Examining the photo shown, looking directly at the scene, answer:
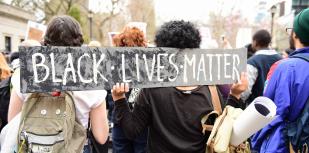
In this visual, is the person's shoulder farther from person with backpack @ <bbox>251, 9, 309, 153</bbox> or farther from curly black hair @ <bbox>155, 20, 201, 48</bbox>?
curly black hair @ <bbox>155, 20, 201, 48</bbox>

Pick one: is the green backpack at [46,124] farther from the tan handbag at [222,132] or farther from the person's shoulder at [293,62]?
the person's shoulder at [293,62]

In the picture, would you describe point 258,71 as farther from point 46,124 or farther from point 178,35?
point 46,124

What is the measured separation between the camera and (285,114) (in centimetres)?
253

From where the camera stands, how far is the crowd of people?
7.71 ft

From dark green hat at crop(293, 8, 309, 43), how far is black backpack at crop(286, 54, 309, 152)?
455 mm

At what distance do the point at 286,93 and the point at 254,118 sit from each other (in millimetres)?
371

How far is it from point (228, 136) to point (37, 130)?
1137 millimetres

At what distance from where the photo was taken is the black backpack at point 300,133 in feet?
8.11

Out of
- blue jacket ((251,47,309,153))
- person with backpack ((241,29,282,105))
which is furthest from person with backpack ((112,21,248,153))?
person with backpack ((241,29,282,105))

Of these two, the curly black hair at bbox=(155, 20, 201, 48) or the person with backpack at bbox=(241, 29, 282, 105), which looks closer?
the curly black hair at bbox=(155, 20, 201, 48)

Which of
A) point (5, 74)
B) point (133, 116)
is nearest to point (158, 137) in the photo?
point (133, 116)

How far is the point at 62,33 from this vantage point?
7.86ft

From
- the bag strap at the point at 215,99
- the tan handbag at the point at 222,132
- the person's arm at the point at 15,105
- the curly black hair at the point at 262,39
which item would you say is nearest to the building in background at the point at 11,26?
the curly black hair at the point at 262,39

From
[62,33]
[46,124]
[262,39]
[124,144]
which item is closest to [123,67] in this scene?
[62,33]
